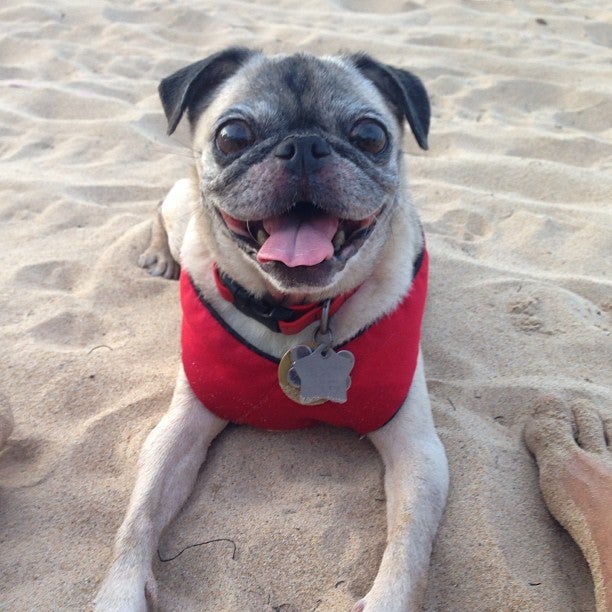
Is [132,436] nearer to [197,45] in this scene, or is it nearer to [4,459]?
[4,459]

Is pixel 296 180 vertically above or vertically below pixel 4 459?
above

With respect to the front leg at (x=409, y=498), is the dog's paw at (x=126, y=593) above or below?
below

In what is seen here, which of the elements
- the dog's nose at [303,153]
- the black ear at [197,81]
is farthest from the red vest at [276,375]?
the black ear at [197,81]

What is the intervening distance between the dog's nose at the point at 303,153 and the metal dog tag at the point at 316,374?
672mm

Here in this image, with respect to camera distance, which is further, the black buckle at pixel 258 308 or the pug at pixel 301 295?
the black buckle at pixel 258 308

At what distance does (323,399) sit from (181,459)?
0.63 meters

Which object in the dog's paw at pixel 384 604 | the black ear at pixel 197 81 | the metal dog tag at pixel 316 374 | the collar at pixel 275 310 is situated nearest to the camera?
the dog's paw at pixel 384 604

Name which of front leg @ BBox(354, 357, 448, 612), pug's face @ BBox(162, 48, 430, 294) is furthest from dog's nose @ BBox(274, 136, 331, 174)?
front leg @ BBox(354, 357, 448, 612)

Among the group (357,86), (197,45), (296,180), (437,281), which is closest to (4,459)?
(296,180)

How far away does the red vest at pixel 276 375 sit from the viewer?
2.51m

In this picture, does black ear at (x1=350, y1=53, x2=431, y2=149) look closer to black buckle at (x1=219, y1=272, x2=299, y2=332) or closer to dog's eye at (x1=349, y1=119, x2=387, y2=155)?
dog's eye at (x1=349, y1=119, x2=387, y2=155)

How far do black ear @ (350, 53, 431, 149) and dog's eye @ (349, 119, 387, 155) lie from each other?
0.35 meters

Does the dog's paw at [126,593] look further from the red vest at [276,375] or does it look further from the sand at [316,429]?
the red vest at [276,375]

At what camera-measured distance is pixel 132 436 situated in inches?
107
